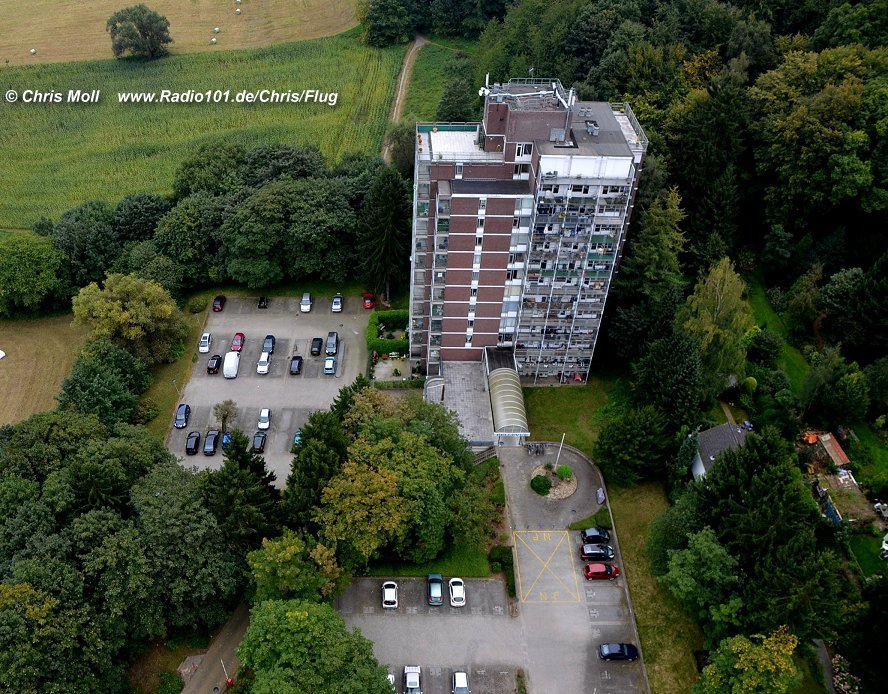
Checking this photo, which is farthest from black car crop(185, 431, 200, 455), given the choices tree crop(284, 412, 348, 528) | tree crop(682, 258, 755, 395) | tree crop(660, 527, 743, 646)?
tree crop(682, 258, 755, 395)

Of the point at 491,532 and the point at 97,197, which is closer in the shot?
the point at 491,532

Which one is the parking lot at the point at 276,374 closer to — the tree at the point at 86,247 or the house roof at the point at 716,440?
the tree at the point at 86,247

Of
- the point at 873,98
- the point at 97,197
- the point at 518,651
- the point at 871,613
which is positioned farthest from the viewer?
the point at 97,197

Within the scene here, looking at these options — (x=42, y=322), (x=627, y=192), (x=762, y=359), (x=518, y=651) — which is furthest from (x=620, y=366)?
(x=42, y=322)

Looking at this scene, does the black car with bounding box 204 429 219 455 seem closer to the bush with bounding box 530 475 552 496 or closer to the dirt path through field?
the bush with bounding box 530 475 552 496

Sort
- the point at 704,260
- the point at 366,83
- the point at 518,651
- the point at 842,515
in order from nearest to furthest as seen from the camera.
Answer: the point at 518,651
the point at 842,515
the point at 704,260
the point at 366,83

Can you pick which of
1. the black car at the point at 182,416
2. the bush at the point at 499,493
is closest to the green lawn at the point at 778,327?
the bush at the point at 499,493

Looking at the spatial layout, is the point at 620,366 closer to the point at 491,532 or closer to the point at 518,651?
the point at 491,532
